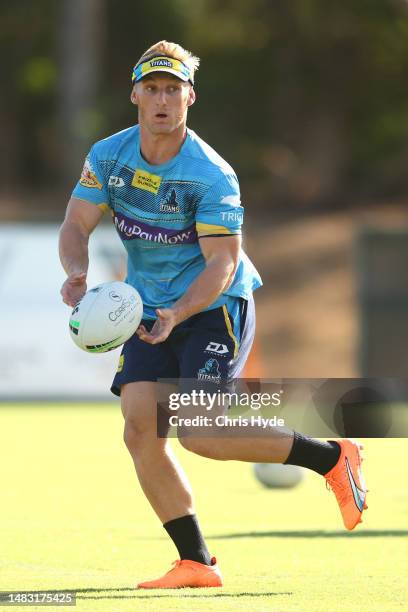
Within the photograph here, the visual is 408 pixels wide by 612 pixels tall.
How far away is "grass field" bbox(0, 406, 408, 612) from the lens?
6.39m

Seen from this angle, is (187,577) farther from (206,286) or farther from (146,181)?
(146,181)

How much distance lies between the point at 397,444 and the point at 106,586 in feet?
29.8

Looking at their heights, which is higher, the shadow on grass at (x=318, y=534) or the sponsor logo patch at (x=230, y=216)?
the sponsor logo patch at (x=230, y=216)

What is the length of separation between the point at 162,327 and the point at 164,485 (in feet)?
2.71

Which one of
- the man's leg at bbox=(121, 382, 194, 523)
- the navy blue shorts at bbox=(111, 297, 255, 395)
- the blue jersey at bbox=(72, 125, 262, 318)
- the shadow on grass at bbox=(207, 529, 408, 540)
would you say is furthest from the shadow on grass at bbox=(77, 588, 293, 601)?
the shadow on grass at bbox=(207, 529, 408, 540)

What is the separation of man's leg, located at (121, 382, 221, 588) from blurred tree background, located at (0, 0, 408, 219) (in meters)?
23.6

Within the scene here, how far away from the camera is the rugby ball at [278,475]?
10.8 meters

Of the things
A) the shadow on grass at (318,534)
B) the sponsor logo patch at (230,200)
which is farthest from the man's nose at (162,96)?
the shadow on grass at (318,534)

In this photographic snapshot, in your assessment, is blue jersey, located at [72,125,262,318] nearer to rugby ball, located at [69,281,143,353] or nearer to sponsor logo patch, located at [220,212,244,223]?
sponsor logo patch, located at [220,212,244,223]

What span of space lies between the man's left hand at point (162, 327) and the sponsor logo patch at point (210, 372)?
322 millimetres

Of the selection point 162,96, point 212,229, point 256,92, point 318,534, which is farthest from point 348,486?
point 256,92

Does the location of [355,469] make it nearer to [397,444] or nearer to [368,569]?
[368,569]

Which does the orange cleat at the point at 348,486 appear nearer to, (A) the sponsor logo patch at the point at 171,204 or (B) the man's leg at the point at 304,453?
(B) the man's leg at the point at 304,453

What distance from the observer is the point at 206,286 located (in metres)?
6.45
